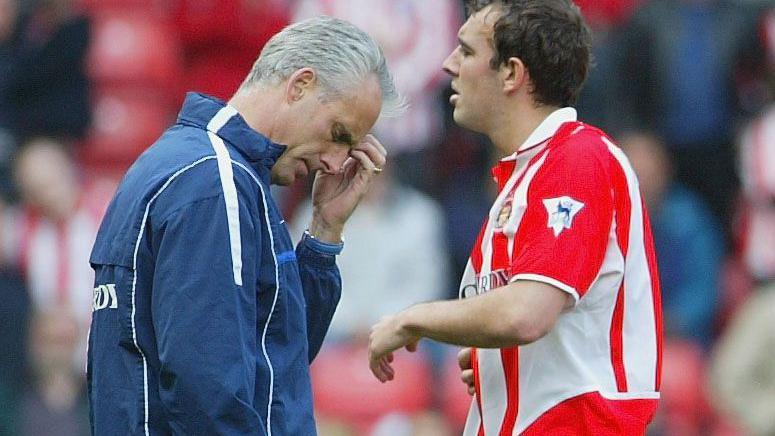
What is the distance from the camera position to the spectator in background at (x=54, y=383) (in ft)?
28.3

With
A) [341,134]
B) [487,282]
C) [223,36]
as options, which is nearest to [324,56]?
[341,134]

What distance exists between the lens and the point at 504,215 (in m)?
4.37

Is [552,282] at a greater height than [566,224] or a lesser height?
lesser

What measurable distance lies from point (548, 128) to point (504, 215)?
254 mm

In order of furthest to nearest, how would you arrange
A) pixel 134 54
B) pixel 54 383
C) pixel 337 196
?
pixel 134 54 < pixel 54 383 < pixel 337 196

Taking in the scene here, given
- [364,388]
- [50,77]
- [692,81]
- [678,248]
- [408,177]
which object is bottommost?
[364,388]

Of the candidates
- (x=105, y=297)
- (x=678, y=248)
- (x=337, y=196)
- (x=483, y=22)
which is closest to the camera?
(x=105, y=297)

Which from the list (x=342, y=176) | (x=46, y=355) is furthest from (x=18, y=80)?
(x=342, y=176)

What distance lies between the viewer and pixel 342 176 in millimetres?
4785

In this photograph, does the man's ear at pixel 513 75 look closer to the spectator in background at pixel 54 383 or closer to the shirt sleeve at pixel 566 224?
the shirt sleeve at pixel 566 224

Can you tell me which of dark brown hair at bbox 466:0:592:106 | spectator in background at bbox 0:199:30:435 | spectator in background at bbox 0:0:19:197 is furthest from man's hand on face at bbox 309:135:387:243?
spectator in background at bbox 0:0:19:197

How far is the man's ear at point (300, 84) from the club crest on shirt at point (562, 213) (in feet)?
2.18

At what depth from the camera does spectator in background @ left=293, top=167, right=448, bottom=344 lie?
9.13 metres

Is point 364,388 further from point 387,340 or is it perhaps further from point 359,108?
point 359,108
